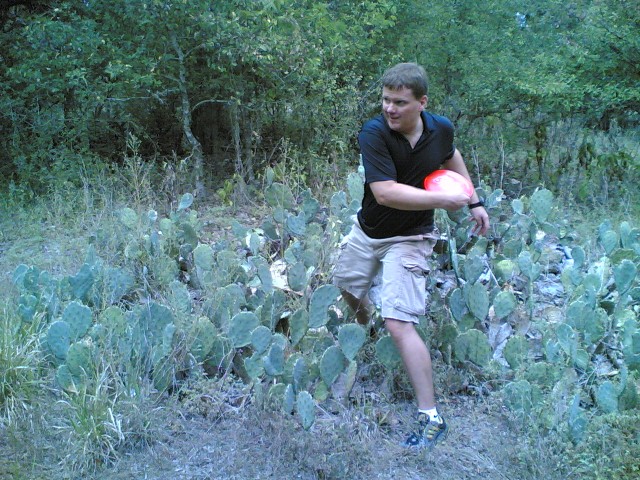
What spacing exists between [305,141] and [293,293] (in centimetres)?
365

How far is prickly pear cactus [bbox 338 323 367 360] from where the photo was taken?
3247 mm

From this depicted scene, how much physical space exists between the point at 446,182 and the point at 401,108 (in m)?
0.37

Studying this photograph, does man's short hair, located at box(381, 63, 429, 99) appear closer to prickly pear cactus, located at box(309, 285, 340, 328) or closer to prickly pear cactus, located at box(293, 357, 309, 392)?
prickly pear cactus, located at box(309, 285, 340, 328)

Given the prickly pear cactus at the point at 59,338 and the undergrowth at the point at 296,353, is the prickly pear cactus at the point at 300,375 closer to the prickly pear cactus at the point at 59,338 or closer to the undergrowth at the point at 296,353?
the undergrowth at the point at 296,353

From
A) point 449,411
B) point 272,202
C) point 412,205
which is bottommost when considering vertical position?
point 449,411

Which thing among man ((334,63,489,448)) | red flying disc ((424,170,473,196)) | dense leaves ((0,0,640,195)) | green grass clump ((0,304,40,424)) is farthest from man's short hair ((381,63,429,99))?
dense leaves ((0,0,640,195))

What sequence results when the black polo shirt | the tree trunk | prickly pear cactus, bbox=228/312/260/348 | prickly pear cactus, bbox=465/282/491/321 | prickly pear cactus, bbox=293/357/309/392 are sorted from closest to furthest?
1. the black polo shirt
2. prickly pear cactus, bbox=293/357/309/392
3. prickly pear cactus, bbox=228/312/260/348
4. prickly pear cactus, bbox=465/282/491/321
5. the tree trunk

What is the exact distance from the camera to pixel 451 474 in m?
2.88

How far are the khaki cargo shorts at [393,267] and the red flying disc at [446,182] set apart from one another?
0.28 metres

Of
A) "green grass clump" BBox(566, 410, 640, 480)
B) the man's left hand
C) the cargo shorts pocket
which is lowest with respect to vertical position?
"green grass clump" BBox(566, 410, 640, 480)

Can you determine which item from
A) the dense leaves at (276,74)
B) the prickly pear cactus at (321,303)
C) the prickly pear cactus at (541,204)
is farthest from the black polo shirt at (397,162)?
the dense leaves at (276,74)

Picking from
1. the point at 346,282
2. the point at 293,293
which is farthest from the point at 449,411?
the point at 293,293

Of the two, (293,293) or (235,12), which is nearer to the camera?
(293,293)

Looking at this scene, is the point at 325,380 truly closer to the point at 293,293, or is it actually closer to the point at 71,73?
the point at 293,293
